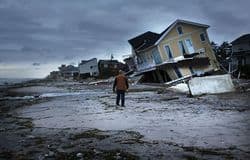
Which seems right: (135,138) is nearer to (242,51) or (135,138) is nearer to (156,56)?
(156,56)

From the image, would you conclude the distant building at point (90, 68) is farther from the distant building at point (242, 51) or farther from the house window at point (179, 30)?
the house window at point (179, 30)

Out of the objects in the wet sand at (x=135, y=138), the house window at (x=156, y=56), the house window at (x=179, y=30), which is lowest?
the wet sand at (x=135, y=138)

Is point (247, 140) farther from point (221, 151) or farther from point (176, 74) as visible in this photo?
point (176, 74)

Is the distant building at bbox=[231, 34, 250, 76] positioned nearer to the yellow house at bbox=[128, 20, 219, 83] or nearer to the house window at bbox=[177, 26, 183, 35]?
the yellow house at bbox=[128, 20, 219, 83]

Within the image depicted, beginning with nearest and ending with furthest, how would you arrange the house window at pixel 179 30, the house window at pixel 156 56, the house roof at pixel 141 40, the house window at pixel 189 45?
the house window at pixel 189 45 → the house window at pixel 179 30 → the house window at pixel 156 56 → the house roof at pixel 141 40

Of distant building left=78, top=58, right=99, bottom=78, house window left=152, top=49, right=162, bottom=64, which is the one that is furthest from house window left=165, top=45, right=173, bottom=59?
distant building left=78, top=58, right=99, bottom=78

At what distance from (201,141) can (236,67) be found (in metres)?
41.7

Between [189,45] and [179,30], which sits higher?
[179,30]

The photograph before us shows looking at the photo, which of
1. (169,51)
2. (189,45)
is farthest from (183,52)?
(169,51)

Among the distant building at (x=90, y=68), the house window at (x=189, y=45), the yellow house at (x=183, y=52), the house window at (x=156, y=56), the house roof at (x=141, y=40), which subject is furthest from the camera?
the distant building at (x=90, y=68)

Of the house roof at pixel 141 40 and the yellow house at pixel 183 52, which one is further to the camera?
the house roof at pixel 141 40

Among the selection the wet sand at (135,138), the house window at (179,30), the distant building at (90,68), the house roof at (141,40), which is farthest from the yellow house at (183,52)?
the distant building at (90,68)

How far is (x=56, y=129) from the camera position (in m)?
9.75

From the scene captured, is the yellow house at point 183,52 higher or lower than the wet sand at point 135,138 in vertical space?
higher
